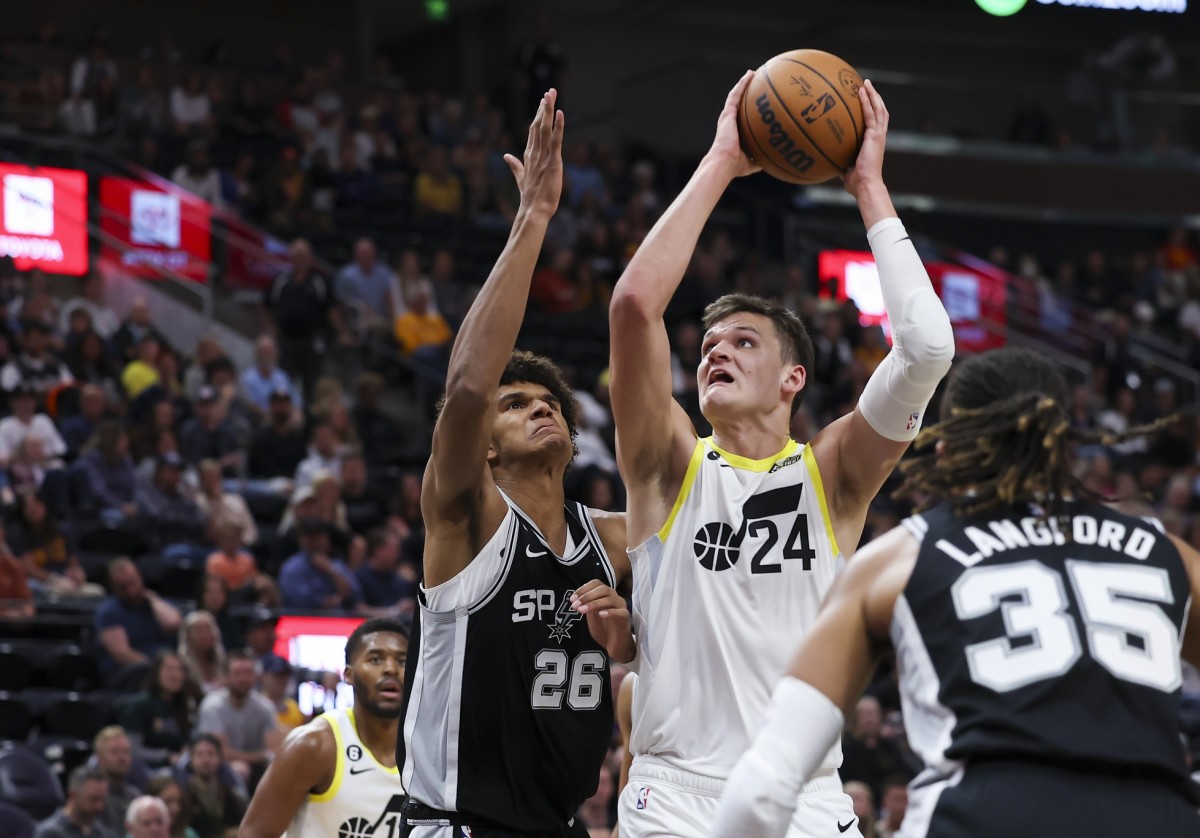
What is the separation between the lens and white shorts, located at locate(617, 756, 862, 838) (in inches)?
161

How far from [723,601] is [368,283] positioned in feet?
41.7

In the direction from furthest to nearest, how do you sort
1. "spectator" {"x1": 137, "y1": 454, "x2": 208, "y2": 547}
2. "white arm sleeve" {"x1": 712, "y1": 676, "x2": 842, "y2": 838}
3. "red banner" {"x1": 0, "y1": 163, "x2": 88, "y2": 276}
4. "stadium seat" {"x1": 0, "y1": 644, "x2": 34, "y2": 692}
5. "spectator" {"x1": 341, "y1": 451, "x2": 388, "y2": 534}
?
"red banner" {"x1": 0, "y1": 163, "x2": 88, "y2": 276}, "spectator" {"x1": 341, "y1": 451, "x2": 388, "y2": 534}, "spectator" {"x1": 137, "y1": 454, "x2": 208, "y2": 547}, "stadium seat" {"x1": 0, "y1": 644, "x2": 34, "y2": 692}, "white arm sleeve" {"x1": 712, "y1": 676, "x2": 842, "y2": 838}

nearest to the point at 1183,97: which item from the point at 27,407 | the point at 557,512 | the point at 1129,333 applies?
the point at 1129,333

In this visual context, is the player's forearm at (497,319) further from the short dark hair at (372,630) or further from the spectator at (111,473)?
the spectator at (111,473)

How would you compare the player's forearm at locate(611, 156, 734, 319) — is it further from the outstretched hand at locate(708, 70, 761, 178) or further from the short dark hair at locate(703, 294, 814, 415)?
the short dark hair at locate(703, 294, 814, 415)

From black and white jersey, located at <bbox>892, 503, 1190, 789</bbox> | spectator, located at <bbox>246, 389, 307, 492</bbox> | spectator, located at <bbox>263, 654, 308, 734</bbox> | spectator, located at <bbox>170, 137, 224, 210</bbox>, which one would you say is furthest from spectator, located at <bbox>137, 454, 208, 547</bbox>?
black and white jersey, located at <bbox>892, 503, 1190, 789</bbox>

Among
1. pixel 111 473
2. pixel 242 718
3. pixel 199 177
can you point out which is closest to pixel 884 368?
pixel 242 718

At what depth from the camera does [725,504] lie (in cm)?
431

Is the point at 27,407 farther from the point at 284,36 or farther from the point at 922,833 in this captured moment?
the point at 284,36

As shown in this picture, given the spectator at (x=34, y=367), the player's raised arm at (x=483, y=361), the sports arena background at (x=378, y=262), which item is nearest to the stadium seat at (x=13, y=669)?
the sports arena background at (x=378, y=262)

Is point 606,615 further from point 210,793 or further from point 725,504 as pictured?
point 210,793

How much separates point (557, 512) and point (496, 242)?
576 inches

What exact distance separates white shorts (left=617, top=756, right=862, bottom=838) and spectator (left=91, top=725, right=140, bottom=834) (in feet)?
17.7

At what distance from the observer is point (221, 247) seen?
1605 centimetres
